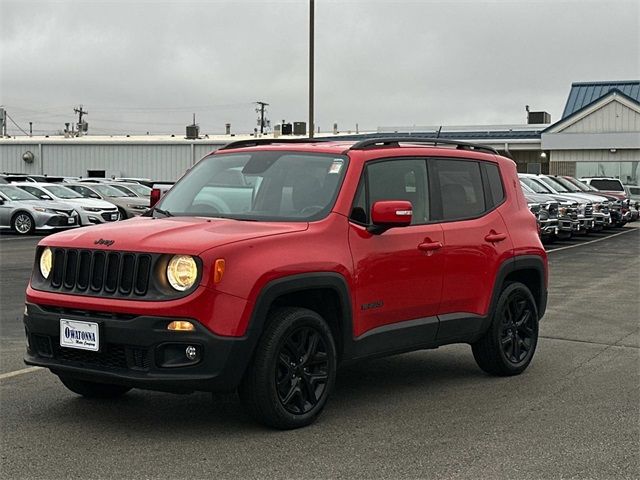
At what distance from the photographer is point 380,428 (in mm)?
5992

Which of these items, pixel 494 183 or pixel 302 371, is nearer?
pixel 302 371

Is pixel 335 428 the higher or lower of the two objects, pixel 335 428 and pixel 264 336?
the lower

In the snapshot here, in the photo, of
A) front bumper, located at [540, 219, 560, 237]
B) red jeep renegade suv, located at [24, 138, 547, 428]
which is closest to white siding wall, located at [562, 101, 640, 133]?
front bumper, located at [540, 219, 560, 237]

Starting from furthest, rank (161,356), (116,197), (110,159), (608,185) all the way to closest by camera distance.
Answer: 1. (110,159)
2. (608,185)
3. (116,197)
4. (161,356)

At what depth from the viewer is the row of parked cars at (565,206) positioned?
24703mm

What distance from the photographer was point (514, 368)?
772cm

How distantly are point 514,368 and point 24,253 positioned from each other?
14599mm

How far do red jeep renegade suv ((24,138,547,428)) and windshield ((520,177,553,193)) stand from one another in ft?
64.8

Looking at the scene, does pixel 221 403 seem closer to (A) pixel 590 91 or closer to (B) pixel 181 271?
(B) pixel 181 271

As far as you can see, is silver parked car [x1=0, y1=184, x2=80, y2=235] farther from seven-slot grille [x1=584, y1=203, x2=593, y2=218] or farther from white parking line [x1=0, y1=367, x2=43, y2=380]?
white parking line [x1=0, y1=367, x2=43, y2=380]

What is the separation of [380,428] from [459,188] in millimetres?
2247

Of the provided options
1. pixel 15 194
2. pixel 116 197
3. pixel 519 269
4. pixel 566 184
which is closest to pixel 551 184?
pixel 566 184

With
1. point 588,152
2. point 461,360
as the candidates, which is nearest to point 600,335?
point 461,360

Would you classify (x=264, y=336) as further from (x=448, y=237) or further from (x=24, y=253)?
(x=24, y=253)
